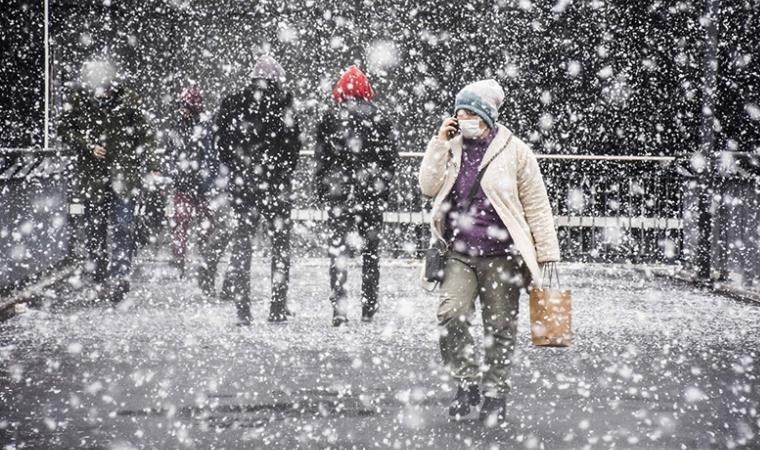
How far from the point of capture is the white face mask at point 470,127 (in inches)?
227

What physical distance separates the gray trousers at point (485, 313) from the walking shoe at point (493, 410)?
0.24 ft

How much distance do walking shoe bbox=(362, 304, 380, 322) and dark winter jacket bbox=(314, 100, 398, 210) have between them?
0.94 m

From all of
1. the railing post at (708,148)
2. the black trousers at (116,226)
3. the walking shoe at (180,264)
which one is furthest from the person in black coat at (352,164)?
Result: the railing post at (708,148)

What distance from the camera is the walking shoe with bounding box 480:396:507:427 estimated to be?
19.0 feet

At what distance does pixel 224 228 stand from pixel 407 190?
644 cm

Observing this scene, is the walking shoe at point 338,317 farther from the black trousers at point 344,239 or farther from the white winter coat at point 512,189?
the white winter coat at point 512,189

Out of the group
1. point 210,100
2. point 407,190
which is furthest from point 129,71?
point 407,190

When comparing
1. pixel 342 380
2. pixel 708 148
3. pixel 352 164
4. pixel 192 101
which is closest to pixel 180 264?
pixel 192 101

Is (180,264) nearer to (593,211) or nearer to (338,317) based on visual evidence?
(338,317)

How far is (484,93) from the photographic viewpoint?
5.76m

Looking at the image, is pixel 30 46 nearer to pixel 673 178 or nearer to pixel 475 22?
pixel 475 22

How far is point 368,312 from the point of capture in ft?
30.8

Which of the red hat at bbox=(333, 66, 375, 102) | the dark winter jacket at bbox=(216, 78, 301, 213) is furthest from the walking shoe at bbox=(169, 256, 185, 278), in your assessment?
the red hat at bbox=(333, 66, 375, 102)

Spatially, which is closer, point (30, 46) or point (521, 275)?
point (521, 275)
